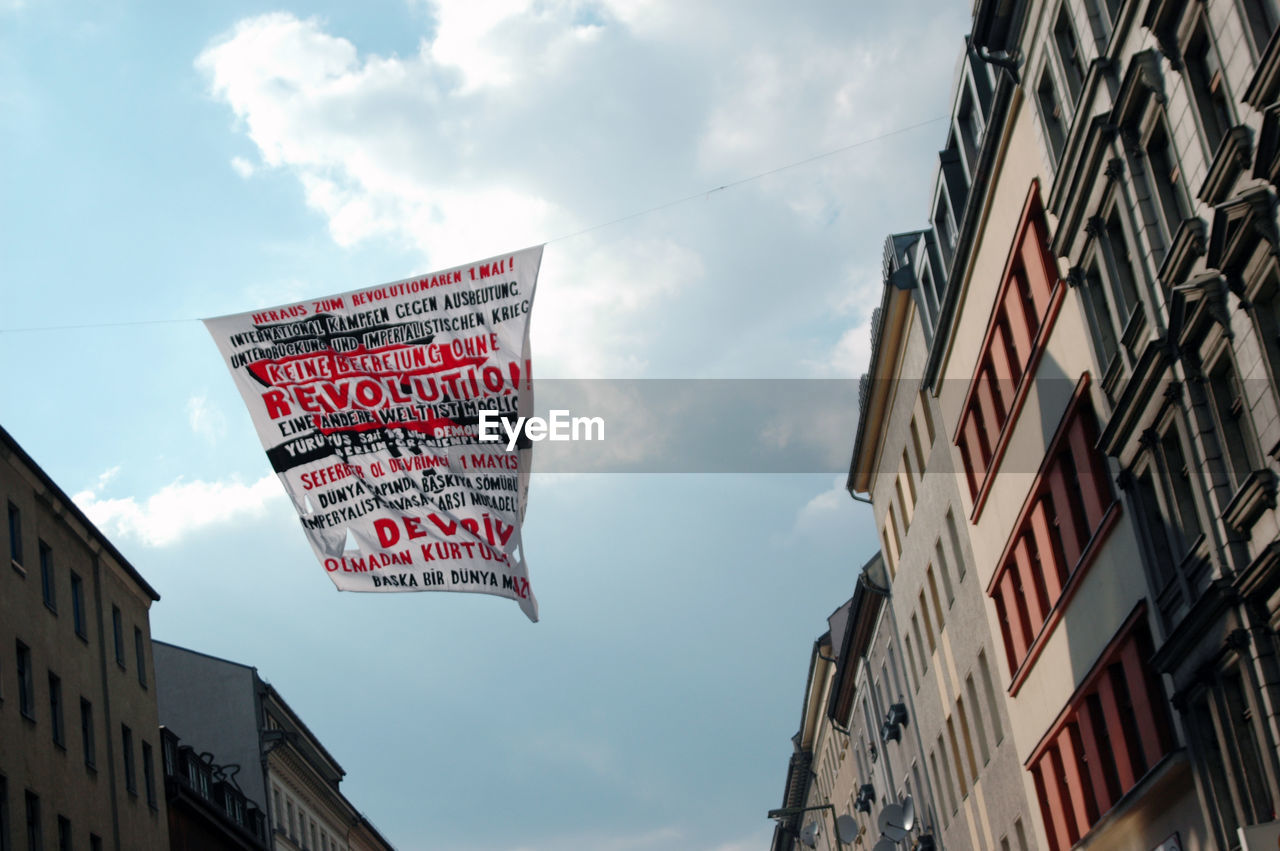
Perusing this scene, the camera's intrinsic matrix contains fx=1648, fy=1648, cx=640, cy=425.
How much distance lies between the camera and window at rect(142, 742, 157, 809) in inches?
1795

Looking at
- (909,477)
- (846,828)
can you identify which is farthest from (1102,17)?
(846,828)

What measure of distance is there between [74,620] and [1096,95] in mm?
28491

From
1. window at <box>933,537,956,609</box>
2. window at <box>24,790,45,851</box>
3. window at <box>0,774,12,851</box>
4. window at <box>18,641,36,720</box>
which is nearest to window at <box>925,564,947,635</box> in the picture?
window at <box>933,537,956,609</box>

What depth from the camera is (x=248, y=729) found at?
6469cm

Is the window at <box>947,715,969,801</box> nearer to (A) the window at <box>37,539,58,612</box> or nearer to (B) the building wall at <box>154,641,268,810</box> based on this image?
(A) the window at <box>37,539,58,612</box>

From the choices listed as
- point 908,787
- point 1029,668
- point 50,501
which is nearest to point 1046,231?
point 1029,668

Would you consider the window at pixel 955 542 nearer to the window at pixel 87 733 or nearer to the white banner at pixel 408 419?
the window at pixel 87 733

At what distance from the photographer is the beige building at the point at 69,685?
35.7 meters

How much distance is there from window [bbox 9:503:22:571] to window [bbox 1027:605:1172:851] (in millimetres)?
22733

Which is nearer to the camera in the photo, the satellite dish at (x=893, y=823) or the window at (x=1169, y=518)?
the window at (x=1169, y=518)

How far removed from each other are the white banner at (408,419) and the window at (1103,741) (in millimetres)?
10574

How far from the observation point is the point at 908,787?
179 ft

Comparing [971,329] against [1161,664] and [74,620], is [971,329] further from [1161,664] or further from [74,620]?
[74,620]

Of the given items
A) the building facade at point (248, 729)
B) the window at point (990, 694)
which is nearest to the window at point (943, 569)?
the window at point (990, 694)
